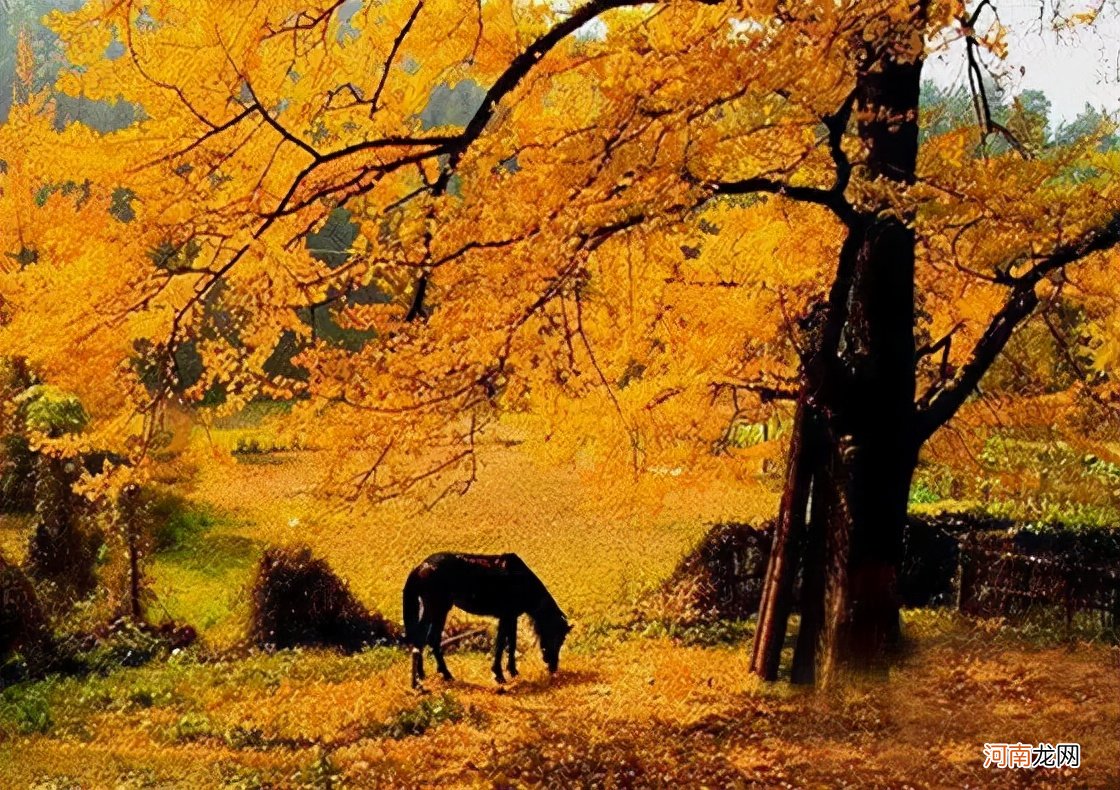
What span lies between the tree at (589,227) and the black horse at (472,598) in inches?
41.0

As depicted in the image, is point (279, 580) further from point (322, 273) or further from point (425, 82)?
point (425, 82)

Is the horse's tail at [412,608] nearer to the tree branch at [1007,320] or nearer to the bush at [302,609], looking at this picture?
the bush at [302,609]

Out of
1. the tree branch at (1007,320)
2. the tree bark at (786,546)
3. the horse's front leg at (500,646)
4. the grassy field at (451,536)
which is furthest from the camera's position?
the grassy field at (451,536)

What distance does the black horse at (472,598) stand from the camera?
250 inches

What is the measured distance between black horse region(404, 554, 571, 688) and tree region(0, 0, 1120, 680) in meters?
1.04

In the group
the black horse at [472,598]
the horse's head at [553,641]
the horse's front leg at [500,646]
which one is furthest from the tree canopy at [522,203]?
the horse's front leg at [500,646]

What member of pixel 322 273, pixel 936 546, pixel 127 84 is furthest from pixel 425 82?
pixel 936 546

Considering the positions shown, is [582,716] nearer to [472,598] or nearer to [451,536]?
[472,598]

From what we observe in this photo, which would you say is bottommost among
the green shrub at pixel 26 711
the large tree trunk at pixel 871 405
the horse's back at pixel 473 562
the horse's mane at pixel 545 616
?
the green shrub at pixel 26 711

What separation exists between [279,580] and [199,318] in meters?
3.80

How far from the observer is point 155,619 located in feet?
32.7

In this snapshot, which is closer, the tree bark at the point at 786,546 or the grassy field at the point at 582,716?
the grassy field at the point at 582,716

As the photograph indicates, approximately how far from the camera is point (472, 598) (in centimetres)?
636

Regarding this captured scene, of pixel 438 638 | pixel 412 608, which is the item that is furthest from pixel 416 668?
pixel 412 608
